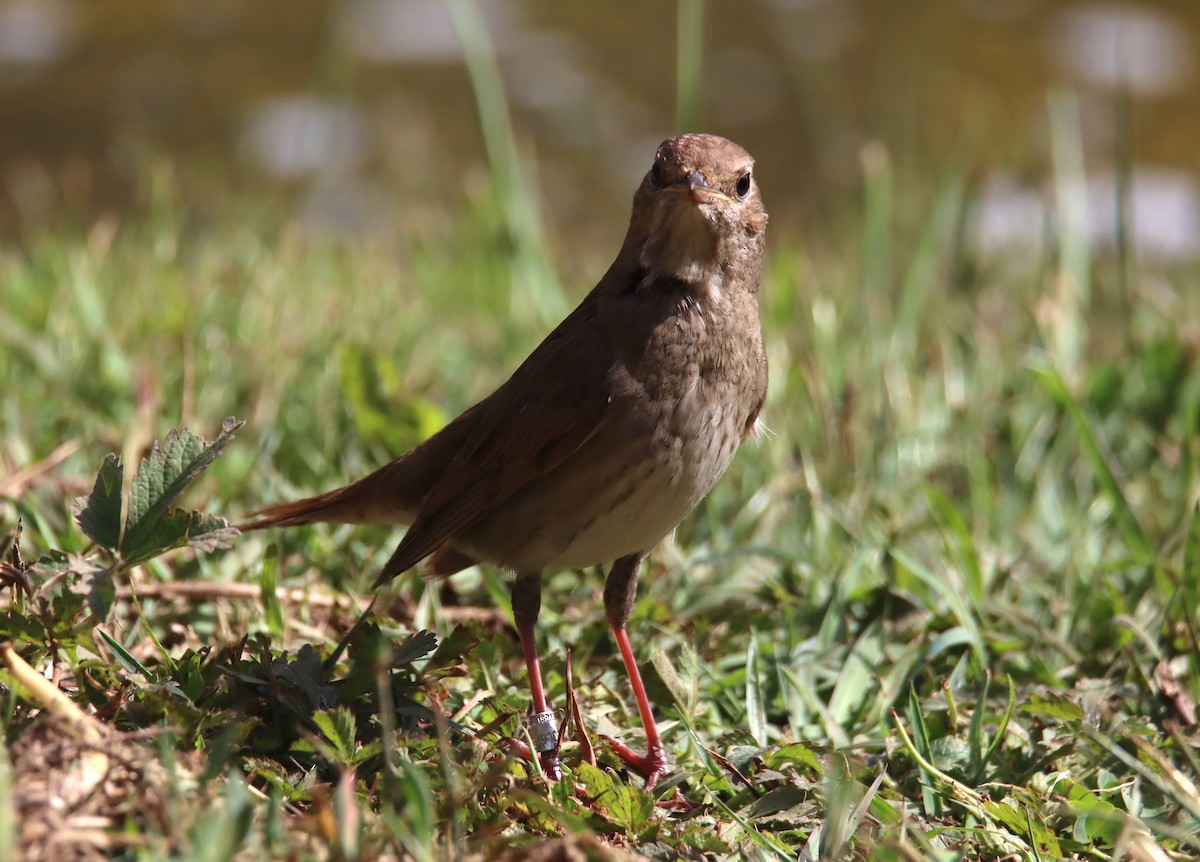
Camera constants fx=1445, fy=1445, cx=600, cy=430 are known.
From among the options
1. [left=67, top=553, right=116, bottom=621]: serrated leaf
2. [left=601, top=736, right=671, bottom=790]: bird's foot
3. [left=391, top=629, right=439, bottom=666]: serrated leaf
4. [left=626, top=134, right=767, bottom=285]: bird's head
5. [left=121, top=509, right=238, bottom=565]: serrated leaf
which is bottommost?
[left=601, top=736, right=671, bottom=790]: bird's foot

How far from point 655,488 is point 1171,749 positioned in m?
1.43

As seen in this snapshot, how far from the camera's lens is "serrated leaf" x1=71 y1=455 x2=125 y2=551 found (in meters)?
2.99

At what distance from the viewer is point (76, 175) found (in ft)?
32.6

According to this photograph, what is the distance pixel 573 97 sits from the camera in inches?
458

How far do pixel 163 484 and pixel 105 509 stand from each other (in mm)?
127

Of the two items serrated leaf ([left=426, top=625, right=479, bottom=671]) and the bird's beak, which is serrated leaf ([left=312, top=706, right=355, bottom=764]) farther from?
the bird's beak

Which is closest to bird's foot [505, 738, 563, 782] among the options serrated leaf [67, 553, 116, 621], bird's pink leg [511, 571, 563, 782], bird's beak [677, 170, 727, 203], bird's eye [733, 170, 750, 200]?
bird's pink leg [511, 571, 563, 782]

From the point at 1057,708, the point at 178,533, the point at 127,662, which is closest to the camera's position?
the point at 178,533

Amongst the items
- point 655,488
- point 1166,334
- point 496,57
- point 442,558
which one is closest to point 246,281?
point 442,558

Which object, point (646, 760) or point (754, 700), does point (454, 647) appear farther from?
point (754, 700)

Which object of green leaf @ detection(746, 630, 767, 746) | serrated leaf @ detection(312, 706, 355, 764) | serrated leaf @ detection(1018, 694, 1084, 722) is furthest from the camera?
green leaf @ detection(746, 630, 767, 746)

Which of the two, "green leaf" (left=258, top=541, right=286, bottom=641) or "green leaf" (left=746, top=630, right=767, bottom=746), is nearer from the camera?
"green leaf" (left=746, top=630, right=767, bottom=746)

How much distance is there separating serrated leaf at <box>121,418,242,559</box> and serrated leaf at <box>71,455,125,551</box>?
25mm

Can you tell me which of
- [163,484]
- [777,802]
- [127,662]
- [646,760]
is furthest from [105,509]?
[777,802]
